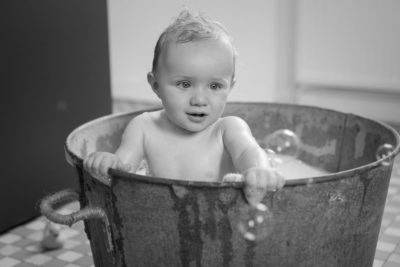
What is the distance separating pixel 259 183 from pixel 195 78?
249 mm

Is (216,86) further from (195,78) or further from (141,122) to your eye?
(141,122)

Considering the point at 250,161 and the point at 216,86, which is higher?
the point at 216,86

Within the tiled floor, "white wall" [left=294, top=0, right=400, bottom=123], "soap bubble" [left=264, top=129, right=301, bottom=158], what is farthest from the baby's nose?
"white wall" [left=294, top=0, right=400, bottom=123]

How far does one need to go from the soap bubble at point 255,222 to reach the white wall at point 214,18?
163 centimetres

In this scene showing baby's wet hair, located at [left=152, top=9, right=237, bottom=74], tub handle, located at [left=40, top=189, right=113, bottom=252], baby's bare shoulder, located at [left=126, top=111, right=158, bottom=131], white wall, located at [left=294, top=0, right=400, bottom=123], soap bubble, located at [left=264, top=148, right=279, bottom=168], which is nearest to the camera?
tub handle, located at [left=40, top=189, right=113, bottom=252]

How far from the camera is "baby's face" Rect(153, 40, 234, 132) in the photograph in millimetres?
848

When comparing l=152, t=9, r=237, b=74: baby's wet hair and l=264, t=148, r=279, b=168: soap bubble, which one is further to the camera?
l=264, t=148, r=279, b=168: soap bubble

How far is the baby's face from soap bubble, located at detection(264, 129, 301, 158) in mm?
308

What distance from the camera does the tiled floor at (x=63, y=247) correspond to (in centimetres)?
125

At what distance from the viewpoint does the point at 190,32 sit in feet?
2.85

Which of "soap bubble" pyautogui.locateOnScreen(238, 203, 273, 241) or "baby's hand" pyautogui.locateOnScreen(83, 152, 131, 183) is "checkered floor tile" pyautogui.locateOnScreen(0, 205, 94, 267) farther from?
"soap bubble" pyautogui.locateOnScreen(238, 203, 273, 241)

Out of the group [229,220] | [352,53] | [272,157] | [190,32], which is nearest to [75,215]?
[229,220]

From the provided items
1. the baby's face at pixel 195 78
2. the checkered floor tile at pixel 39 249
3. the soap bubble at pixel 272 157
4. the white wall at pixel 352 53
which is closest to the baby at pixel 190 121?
the baby's face at pixel 195 78

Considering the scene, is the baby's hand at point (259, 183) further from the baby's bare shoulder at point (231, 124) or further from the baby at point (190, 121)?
the baby's bare shoulder at point (231, 124)
